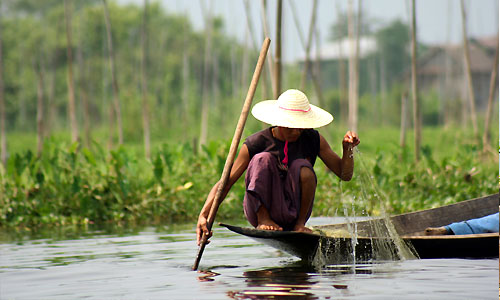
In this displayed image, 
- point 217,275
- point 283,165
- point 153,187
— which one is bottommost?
point 217,275

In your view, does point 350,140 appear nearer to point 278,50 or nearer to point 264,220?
point 264,220

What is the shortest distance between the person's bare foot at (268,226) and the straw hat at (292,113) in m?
0.52

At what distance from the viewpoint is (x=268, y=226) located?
379cm

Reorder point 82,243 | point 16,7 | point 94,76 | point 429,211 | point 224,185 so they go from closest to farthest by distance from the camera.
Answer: point 224,185, point 429,211, point 82,243, point 94,76, point 16,7

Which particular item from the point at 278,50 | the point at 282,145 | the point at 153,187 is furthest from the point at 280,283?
the point at 153,187

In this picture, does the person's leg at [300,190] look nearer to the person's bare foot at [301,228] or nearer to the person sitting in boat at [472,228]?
the person's bare foot at [301,228]

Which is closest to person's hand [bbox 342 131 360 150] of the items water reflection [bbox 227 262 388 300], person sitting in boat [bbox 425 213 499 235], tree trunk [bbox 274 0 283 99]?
water reflection [bbox 227 262 388 300]

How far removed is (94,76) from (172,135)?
11.4 m

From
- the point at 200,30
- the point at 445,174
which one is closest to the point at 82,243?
the point at 445,174

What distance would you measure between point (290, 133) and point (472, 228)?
52.0 inches

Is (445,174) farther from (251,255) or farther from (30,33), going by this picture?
(30,33)

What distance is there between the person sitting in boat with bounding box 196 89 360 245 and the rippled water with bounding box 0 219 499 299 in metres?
0.29

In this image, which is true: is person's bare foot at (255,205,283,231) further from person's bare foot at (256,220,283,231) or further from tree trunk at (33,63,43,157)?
tree trunk at (33,63,43,157)

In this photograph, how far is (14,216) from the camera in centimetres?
633
